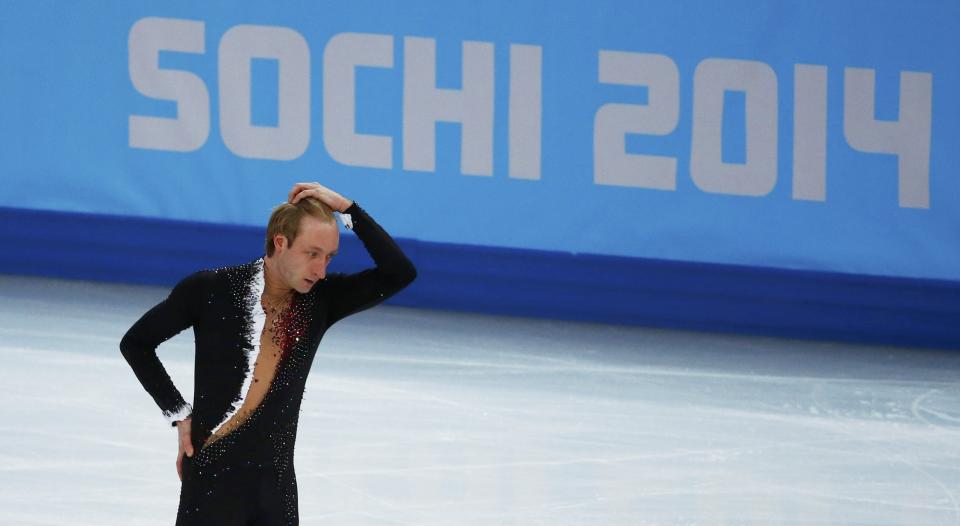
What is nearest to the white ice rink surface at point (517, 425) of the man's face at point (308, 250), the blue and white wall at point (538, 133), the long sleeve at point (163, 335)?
the blue and white wall at point (538, 133)

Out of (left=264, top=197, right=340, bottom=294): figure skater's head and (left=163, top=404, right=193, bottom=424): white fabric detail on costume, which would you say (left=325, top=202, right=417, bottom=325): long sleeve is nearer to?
(left=264, top=197, right=340, bottom=294): figure skater's head

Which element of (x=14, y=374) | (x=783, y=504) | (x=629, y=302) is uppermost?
(x=629, y=302)

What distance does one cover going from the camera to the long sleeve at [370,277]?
2914 millimetres

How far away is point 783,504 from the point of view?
15.2 ft

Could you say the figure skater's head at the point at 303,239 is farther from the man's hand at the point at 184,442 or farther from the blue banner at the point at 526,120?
the blue banner at the point at 526,120

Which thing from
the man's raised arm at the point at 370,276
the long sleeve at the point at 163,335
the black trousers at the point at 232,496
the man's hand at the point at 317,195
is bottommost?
the black trousers at the point at 232,496

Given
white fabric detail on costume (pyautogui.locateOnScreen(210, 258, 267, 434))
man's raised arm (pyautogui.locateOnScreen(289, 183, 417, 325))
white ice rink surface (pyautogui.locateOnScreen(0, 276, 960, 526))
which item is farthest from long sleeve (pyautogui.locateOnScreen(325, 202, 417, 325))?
white ice rink surface (pyautogui.locateOnScreen(0, 276, 960, 526))

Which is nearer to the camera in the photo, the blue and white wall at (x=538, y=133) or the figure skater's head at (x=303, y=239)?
the figure skater's head at (x=303, y=239)

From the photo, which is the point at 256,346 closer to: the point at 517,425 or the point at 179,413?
the point at 179,413

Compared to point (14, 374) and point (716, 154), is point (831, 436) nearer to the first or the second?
point (716, 154)

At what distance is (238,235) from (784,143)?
2351mm

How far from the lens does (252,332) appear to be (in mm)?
2898

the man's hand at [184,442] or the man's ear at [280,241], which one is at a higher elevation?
the man's ear at [280,241]

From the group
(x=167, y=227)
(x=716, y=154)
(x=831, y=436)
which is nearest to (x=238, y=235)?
(x=167, y=227)
